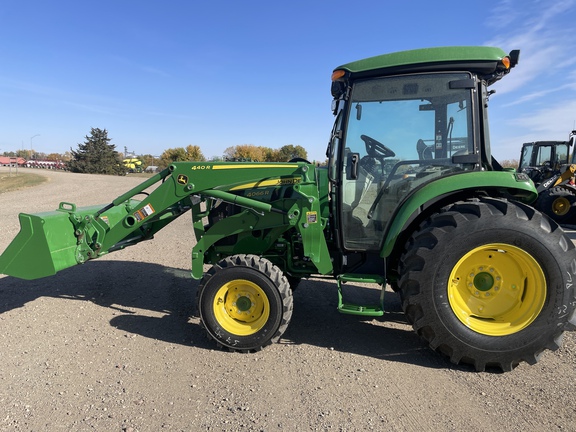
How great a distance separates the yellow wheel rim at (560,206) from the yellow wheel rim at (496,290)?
9.59 m

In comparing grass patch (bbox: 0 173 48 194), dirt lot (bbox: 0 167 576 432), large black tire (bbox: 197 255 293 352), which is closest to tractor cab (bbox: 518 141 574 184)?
dirt lot (bbox: 0 167 576 432)

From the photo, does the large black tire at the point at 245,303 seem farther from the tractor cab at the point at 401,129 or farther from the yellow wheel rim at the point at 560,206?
the yellow wheel rim at the point at 560,206

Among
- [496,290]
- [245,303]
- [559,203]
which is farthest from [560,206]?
[245,303]

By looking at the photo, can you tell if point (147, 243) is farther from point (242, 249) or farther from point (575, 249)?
point (575, 249)

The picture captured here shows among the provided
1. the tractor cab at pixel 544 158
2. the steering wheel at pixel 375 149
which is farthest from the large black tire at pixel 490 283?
the tractor cab at pixel 544 158

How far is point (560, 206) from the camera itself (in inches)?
434

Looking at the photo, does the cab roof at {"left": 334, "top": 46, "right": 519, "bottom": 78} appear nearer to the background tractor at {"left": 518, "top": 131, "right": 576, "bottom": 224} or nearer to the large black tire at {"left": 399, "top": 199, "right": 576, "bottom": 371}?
the large black tire at {"left": 399, "top": 199, "right": 576, "bottom": 371}

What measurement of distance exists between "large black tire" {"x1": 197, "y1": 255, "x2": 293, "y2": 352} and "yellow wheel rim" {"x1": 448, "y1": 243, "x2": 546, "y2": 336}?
1.47 metres

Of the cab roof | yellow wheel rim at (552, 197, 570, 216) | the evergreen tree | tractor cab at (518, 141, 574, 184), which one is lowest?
yellow wheel rim at (552, 197, 570, 216)

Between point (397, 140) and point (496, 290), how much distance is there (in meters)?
1.54

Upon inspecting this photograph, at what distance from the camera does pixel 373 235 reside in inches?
143

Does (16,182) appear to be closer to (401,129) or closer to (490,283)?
(401,129)

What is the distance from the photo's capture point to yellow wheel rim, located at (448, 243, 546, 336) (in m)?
3.14

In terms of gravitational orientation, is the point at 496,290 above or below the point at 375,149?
below
